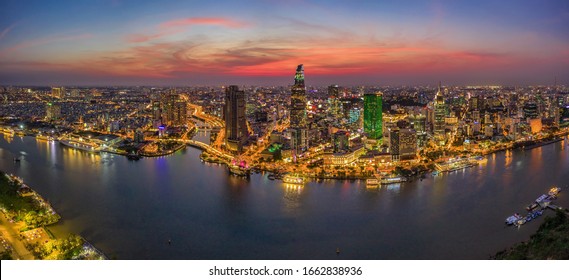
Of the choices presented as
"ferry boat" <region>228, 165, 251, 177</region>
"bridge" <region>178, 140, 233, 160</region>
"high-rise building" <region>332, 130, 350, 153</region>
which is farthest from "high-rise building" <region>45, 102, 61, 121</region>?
"high-rise building" <region>332, 130, 350, 153</region>

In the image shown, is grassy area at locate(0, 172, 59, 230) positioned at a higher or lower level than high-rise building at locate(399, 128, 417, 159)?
lower

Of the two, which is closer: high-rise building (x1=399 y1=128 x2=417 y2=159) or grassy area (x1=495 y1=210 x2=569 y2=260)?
grassy area (x1=495 y1=210 x2=569 y2=260)

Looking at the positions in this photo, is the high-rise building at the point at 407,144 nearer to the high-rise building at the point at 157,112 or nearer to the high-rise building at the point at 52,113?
the high-rise building at the point at 157,112

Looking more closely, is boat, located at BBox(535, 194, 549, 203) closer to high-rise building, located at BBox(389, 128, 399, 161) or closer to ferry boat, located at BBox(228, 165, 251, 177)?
high-rise building, located at BBox(389, 128, 399, 161)

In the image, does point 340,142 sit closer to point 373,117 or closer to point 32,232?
point 373,117

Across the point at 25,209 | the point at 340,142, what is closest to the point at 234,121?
the point at 340,142

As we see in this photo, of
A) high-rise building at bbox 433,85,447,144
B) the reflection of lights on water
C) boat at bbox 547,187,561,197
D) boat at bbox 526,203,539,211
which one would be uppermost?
high-rise building at bbox 433,85,447,144

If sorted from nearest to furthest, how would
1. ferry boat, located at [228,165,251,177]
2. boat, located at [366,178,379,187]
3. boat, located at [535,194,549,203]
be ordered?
boat, located at [535,194,549,203] < boat, located at [366,178,379,187] < ferry boat, located at [228,165,251,177]

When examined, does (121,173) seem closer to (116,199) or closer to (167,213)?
(116,199)
